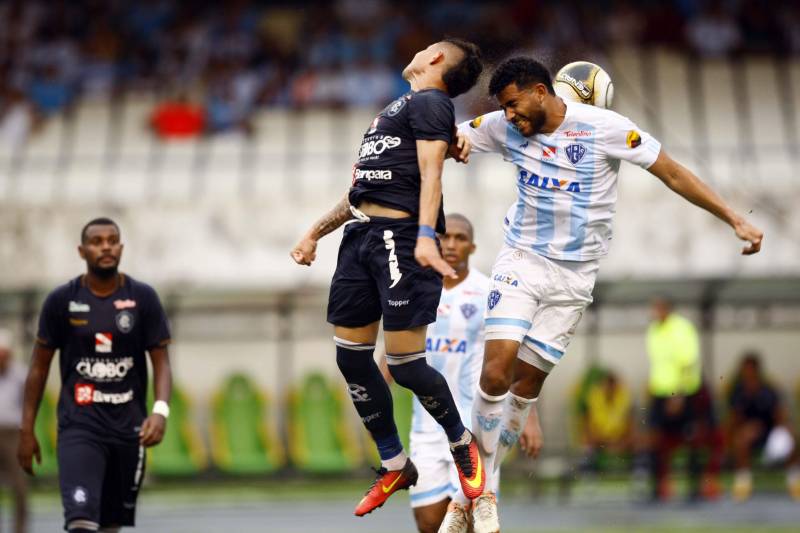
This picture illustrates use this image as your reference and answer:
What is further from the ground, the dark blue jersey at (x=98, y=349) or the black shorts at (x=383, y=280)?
the black shorts at (x=383, y=280)

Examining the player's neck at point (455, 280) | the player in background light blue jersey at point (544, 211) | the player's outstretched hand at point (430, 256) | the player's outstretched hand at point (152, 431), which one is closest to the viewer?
the player's outstretched hand at point (430, 256)

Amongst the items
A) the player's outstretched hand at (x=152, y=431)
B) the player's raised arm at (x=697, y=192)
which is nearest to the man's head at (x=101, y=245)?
the player's outstretched hand at (x=152, y=431)

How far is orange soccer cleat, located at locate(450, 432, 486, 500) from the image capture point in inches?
346

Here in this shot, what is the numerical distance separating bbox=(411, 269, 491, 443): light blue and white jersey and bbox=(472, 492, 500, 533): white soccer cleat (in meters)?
1.80

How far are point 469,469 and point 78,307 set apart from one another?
3.21m

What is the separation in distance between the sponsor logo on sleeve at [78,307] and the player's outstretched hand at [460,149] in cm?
314

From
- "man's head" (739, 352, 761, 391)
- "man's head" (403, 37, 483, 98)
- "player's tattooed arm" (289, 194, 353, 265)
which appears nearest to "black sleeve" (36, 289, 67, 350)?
"player's tattooed arm" (289, 194, 353, 265)

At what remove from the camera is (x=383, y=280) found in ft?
27.6

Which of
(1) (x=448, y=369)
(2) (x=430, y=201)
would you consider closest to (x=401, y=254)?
(2) (x=430, y=201)

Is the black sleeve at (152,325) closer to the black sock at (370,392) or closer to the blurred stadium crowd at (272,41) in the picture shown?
the black sock at (370,392)

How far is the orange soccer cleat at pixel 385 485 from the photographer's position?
345 inches

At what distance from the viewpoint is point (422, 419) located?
10.7 metres

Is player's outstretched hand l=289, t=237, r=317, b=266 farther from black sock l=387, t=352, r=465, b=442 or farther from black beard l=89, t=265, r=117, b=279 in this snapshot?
black beard l=89, t=265, r=117, b=279

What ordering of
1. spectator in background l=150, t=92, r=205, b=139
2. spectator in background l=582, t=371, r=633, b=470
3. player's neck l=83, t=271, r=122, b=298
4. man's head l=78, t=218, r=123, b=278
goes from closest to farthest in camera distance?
1. man's head l=78, t=218, r=123, b=278
2. player's neck l=83, t=271, r=122, b=298
3. spectator in background l=582, t=371, r=633, b=470
4. spectator in background l=150, t=92, r=205, b=139
